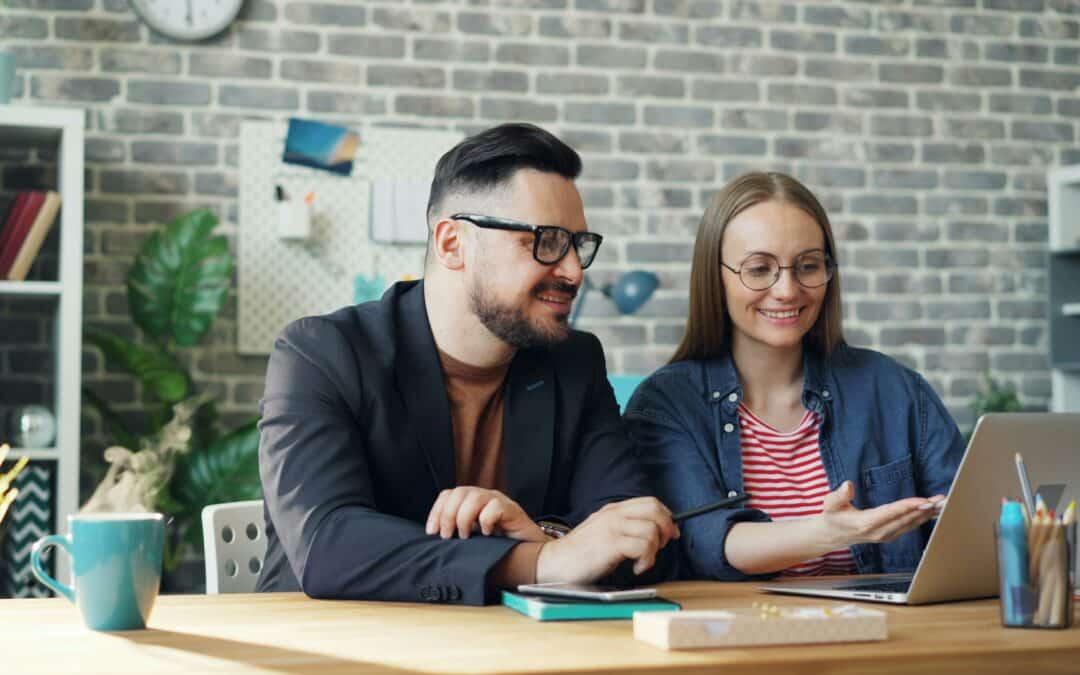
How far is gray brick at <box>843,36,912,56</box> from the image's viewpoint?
4.35 meters

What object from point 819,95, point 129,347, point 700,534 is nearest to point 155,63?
point 129,347

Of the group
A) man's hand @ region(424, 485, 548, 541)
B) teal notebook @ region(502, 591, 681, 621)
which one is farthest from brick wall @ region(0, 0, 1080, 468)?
teal notebook @ region(502, 591, 681, 621)

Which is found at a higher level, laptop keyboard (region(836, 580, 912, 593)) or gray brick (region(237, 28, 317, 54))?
gray brick (region(237, 28, 317, 54))

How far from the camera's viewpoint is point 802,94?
14.1ft

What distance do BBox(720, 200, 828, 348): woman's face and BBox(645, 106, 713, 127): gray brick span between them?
6.56 ft

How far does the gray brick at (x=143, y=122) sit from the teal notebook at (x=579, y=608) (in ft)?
9.25

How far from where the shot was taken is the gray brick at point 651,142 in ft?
13.6

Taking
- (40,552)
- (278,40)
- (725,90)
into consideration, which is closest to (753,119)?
(725,90)

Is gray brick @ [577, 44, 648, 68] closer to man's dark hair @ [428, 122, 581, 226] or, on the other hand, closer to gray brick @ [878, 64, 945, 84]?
gray brick @ [878, 64, 945, 84]

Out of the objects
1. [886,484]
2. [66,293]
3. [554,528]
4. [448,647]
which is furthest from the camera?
[66,293]

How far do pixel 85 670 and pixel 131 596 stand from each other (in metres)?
0.19

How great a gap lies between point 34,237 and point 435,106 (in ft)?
4.16

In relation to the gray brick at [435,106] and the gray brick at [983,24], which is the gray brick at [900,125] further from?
the gray brick at [435,106]

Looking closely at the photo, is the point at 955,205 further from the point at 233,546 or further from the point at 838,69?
the point at 233,546
